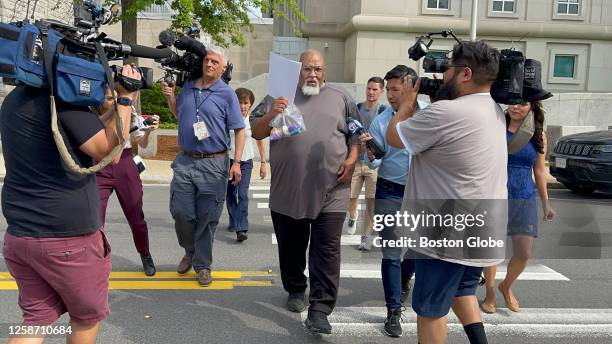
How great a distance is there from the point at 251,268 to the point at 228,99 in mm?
1744

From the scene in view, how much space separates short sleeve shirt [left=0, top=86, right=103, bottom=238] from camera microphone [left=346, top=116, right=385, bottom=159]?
6.70ft

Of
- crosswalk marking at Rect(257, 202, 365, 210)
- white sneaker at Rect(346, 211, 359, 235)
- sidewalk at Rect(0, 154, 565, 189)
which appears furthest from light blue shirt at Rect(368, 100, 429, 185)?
sidewalk at Rect(0, 154, 565, 189)

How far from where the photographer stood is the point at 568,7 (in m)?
19.5

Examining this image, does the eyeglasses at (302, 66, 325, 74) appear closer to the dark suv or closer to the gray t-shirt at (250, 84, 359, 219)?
the gray t-shirt at (250, 84, 359, 219)

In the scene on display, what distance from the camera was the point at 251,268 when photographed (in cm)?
549

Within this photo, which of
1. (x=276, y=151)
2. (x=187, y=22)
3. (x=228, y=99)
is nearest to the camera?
(x=276, y=151)

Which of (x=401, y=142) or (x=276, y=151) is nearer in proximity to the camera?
(x=401, y=142)

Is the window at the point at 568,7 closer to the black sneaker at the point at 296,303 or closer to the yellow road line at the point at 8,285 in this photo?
the black sneaker at the point at 296,303

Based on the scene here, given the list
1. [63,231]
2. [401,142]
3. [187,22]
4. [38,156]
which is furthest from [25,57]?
[187,22]

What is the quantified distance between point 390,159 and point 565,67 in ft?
60.2

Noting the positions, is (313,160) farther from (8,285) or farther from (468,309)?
(8,285)

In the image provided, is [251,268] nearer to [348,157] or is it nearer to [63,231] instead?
[348,157]

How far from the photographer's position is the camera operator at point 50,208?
2.39m

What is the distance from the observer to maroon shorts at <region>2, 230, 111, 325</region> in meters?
2.44
